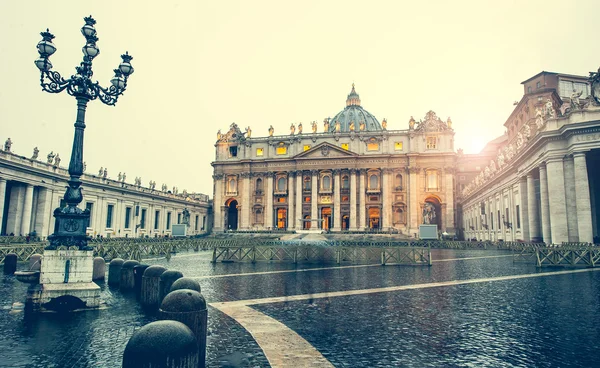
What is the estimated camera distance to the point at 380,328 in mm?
7809

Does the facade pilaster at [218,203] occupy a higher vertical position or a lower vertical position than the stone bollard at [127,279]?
higher

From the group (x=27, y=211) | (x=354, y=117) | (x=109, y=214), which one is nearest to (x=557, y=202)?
(x=27, y=211)

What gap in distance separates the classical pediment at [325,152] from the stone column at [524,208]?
3760 cm

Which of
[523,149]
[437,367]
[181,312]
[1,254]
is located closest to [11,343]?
[181,312]

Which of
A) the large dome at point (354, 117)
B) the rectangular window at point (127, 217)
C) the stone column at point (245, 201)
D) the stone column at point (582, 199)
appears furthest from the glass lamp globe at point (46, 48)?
the large dome at point (354, 117)

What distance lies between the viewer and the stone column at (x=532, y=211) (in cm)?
3195

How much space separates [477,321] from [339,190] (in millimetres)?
63029

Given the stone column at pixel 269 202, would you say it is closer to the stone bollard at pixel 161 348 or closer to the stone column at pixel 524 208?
the stone column at pixel 524 208

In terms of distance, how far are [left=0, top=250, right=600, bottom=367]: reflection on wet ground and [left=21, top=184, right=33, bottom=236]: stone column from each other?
30.0 meters

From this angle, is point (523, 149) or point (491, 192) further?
point (491, 192)

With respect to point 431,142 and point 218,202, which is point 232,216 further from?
point 431,142

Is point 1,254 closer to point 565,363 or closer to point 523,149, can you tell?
point 565,363

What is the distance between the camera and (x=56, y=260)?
32.1ft

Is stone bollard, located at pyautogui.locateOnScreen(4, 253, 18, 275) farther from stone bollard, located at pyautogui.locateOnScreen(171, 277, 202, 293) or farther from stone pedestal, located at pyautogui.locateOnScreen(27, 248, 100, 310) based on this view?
stone bollard, located at pyautogui.locateOnScreen(171, 277, 202, 293)
